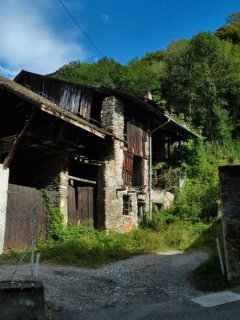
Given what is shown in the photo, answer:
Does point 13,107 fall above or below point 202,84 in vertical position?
below

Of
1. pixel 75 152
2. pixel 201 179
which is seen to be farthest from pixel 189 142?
pixel 75 152

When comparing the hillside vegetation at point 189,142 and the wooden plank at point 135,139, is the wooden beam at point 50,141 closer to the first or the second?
the hillside vegetation at point 189,142

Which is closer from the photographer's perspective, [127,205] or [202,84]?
[127,205]

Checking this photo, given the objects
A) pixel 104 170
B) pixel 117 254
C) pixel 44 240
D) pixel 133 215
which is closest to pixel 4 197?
pixel 44 240

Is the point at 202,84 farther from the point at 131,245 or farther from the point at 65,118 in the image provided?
the point at 65,118

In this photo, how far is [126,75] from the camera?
1350 inches

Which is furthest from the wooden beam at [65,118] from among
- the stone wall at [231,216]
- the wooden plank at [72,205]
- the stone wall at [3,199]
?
the stone wall at [231,216]

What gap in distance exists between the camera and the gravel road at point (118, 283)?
274 inches

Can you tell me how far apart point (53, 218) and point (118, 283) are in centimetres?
544

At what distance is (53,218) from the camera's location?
44.4ft

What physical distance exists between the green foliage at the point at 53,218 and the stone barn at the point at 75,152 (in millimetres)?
269

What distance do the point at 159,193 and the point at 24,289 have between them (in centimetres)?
1423

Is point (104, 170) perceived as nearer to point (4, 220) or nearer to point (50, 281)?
point (4, 220)

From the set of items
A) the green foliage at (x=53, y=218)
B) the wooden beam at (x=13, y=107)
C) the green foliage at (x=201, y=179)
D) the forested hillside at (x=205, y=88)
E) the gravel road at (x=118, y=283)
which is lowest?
the gravel road at (x=118, y=283)
